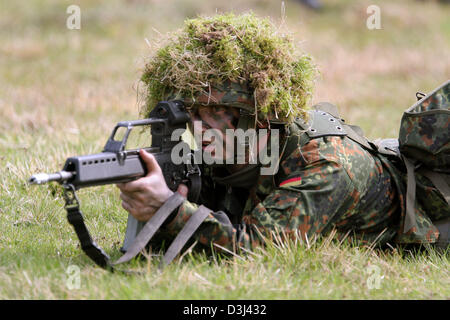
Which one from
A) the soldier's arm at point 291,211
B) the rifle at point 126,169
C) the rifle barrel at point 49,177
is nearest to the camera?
the rifle barrel at point 49,177

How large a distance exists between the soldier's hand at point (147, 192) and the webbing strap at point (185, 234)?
0.20 metres

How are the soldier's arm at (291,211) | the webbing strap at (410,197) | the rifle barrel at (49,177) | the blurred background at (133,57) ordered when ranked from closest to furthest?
the rifle barrel at (49,177), the soldier's arm at (291,211), the webbing strap at (410,197), the blurred background at (133,57)

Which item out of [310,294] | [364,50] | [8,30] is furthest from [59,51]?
[310,294]

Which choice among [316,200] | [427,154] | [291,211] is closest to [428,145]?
[427,154]

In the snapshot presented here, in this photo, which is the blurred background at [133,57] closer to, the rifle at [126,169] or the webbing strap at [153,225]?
the rifle at [126,169]

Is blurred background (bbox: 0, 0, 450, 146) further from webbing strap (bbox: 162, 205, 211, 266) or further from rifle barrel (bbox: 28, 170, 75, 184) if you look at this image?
rifle barrel (bbox: 28, 170, 75, 184)

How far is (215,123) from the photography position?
3.90 metres

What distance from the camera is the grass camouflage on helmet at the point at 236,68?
3.84 m

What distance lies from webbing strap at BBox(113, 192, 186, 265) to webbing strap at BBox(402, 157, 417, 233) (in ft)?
5.09

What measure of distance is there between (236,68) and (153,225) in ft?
3.52

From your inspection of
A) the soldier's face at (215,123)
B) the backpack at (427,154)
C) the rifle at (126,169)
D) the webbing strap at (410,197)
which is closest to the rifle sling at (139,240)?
the rifle at (126,169)

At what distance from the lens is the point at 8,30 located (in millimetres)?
15984

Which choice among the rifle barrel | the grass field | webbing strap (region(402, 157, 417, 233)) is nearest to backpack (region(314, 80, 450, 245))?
webbing strap (region(402, 157, 417, 233))

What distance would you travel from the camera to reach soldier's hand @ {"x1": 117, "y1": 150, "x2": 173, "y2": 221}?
3.48 meters
